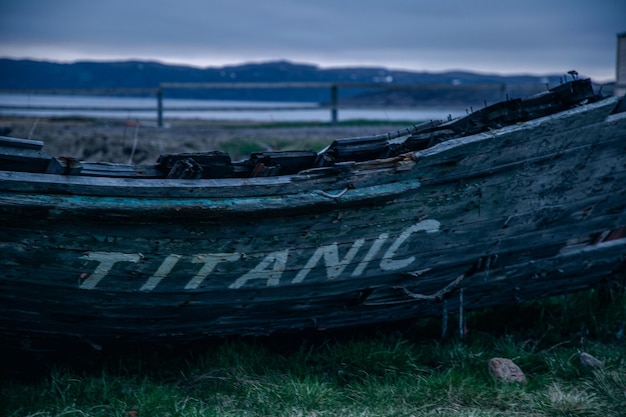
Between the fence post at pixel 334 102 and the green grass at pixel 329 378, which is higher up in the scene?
the fence post at pixel 334 102

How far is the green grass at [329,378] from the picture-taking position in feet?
10.8

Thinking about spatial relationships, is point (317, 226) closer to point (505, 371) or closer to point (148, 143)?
point (505, 371)

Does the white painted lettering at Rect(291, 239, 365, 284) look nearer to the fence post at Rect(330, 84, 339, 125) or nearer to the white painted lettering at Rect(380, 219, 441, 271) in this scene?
the white painted lettering at Rect(380, 219, 441, 271)

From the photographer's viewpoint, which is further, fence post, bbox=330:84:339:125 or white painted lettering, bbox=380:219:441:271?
fence post, bbox=330:84:339:125

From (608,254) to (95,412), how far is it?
361cm

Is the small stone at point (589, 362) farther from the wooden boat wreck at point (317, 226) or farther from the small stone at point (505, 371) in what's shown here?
the wooden boat wreck at point (317, 226)

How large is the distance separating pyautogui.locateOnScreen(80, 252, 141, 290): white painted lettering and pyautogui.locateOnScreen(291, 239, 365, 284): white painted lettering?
0.94 meters

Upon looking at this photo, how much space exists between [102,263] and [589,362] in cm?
289

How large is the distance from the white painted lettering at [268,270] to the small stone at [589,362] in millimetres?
1944

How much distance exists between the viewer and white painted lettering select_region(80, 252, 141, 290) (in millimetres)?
3223

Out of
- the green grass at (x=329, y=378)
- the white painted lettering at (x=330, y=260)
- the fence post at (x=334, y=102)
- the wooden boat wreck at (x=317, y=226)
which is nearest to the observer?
the wooden boat wreck at (x=317, y=226)

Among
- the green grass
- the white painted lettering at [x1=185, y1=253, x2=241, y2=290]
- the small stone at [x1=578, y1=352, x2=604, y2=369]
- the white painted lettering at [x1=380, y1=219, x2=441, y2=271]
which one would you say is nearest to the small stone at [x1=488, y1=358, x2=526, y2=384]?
the green grass

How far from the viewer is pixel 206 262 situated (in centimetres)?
343

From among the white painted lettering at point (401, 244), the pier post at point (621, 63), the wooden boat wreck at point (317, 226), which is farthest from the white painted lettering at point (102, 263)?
the pier post at point (621, 63)
